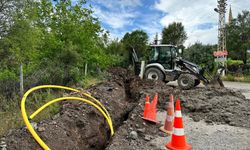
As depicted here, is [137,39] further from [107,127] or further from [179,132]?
[179,132]

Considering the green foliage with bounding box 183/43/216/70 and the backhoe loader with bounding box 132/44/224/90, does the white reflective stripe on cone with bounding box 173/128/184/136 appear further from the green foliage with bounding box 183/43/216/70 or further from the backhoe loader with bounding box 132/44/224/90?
the green foliage with bounding box 183/43/216/70

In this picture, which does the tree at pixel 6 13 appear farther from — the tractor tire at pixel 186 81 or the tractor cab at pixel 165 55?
the tractor tire at pixel 186 81

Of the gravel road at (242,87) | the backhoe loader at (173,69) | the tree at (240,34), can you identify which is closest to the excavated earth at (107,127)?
the backhoe loader at (173,69)

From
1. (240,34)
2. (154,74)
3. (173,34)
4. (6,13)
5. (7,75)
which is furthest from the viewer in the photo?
(173,34)

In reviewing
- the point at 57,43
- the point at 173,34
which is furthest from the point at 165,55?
the point at 173,34

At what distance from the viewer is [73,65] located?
697cm

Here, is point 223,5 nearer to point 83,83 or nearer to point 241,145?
point 83,83

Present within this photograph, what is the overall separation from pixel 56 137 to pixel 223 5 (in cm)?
1919

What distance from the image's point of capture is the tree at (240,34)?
19672mm

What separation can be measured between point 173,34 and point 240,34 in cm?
925

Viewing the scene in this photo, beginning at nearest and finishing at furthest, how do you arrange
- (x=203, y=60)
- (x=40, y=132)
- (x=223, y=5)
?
(x=40, y=132) → (x=223, y=5) → (x=203, y=60)

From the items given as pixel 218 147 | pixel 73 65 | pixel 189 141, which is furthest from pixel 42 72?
pixel 218 147

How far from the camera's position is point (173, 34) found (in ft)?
90.1

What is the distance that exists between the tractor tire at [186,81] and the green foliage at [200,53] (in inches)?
427
